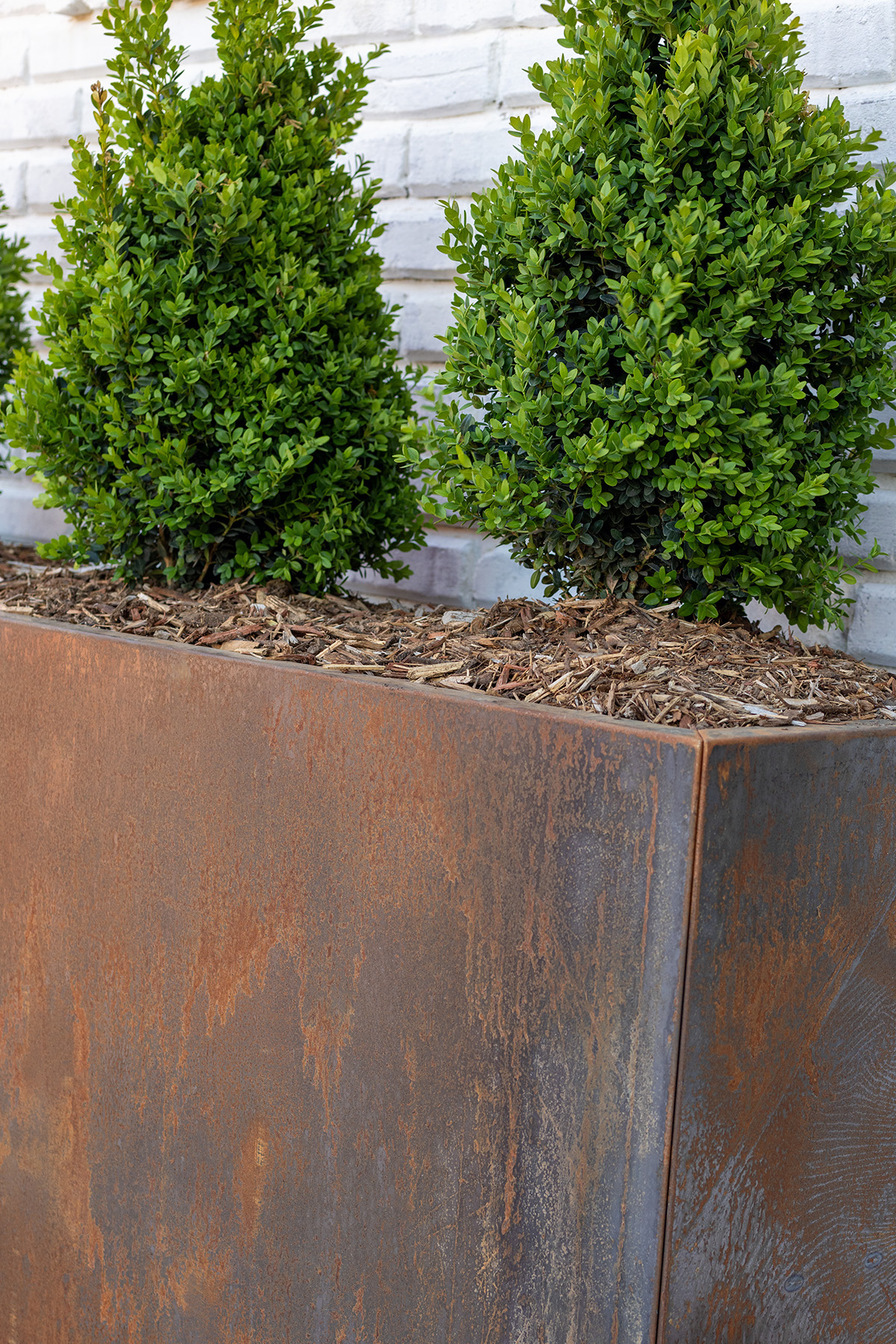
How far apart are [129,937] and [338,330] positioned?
1.15 meters

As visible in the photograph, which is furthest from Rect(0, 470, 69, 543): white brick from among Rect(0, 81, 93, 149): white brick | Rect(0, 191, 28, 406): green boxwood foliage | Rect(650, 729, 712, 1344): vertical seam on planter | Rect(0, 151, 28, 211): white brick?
Rect(650, 729, 712, 1344): vertical seam on planter

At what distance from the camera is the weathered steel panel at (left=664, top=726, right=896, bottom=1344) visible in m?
1.14

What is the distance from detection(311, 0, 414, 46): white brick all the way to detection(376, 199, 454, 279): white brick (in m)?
0.38

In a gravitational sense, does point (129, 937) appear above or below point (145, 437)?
below

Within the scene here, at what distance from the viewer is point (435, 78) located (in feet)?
8.19

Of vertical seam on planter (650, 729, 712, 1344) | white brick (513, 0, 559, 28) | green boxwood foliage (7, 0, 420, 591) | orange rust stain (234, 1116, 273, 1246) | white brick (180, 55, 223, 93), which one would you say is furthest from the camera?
white brick (180, 55, 223, 93)

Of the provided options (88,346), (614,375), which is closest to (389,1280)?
(614,375)

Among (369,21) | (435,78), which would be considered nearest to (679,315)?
(435,78)

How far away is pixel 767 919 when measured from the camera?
1.18 m

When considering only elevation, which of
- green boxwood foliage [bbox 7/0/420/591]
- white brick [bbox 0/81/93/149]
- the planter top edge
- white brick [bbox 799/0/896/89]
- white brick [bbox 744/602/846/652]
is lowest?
white brick [bbox 744/602/846/652]

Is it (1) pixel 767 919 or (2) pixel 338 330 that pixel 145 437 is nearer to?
(2) pixel 338 330

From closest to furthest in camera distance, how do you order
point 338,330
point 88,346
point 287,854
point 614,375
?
point 287,854
point 614,375
point 88,346
point 338,330

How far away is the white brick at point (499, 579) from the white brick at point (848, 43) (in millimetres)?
1089

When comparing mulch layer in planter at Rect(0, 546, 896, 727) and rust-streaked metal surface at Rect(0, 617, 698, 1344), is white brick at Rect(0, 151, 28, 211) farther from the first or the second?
rust-streaked metal surface at Rect(0, 617, 698, 1344)
